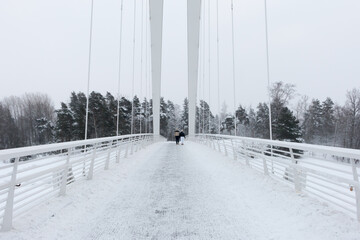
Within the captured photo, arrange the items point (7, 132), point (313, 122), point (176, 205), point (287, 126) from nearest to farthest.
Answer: point (176, 205) → point (287, 126) → point (7, 132) → point (313, 122)

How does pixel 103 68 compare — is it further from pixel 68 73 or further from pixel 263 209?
pixel 263 209

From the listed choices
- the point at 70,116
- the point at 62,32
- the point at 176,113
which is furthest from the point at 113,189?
the point at 62,32

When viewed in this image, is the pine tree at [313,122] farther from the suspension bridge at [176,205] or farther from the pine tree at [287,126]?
the suspension bridge at [176,205]

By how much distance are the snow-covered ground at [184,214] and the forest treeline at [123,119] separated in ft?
77.5

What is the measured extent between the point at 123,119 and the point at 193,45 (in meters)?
24.9

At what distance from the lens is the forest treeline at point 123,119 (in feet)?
108

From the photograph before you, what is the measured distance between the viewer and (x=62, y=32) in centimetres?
7675

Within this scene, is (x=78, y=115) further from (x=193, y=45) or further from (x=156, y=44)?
(x=193, y=45)

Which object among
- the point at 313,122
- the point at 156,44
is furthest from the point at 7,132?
the point at 313,122

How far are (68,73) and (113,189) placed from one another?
336 ft

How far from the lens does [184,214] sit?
3713 mm

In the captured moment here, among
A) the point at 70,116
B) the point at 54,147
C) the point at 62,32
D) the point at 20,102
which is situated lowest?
the point at 54,147

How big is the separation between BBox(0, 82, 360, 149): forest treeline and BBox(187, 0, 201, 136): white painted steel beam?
2097mm

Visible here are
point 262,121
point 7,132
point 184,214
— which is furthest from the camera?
point 262,121
